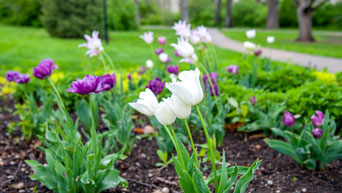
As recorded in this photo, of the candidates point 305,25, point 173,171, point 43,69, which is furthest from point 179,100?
point 305,25

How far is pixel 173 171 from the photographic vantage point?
2.47 meters

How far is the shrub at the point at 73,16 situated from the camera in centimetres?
1210

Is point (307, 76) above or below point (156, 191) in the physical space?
above

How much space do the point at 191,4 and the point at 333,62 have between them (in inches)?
897

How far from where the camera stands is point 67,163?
6.27 feet

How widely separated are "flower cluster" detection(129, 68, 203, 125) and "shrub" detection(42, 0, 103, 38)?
11.2 m

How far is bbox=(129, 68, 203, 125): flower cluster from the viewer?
4.00 feet

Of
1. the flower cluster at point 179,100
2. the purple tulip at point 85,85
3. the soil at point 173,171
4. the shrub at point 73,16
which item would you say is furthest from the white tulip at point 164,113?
the shrub at point 73,16

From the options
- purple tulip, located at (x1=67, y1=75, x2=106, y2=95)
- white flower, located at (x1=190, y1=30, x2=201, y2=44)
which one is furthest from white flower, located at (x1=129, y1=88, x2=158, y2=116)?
white flower, located at (x1=190, y1=30, x2=201, y2=44)

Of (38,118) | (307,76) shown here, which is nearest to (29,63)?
(38,118)

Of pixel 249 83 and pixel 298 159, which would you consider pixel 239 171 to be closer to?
pixel 298 159

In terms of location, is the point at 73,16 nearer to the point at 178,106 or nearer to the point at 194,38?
the point at 194,38

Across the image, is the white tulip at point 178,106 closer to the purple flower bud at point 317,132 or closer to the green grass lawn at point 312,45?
the purple flower bud at point 317,132

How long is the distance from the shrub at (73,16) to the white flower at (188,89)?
11.3 metres
